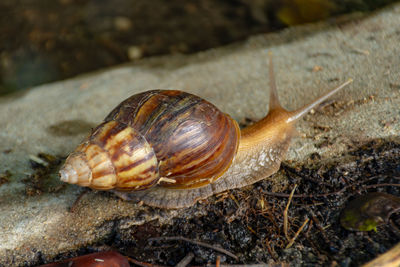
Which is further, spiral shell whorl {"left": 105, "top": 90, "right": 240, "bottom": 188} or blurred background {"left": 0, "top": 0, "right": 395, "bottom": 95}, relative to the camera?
blurred background {"left": 0, "top": 0, "right": 395, "bottom": 95}

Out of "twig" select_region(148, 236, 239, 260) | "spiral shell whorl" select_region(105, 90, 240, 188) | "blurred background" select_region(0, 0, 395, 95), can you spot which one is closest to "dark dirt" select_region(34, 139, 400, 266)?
Result: "twig" select_region(148, 236, 239, 260)

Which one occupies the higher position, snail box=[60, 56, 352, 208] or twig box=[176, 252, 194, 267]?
snail box=[60, 56, 352, 208]

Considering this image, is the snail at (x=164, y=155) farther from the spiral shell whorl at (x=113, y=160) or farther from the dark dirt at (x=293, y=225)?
the dark dirt at (x=293, y=225)

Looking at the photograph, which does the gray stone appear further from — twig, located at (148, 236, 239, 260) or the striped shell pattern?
the striped shell pattern

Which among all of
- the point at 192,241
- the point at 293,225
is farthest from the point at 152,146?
the point at 293,225

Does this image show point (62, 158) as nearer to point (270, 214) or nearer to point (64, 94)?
point (64, 94)

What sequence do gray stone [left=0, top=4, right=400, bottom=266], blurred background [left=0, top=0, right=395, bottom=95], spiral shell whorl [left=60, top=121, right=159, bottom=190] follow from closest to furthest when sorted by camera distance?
spiral shell whorl [left=60, top=121, right=159, bottom=190]
gray stone [left=0, top=4, right=400, bottom=266]
blurred background [left=0, top=0, right=395, bottom=95]

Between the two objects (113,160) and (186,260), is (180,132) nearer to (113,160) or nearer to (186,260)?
(113,160)
